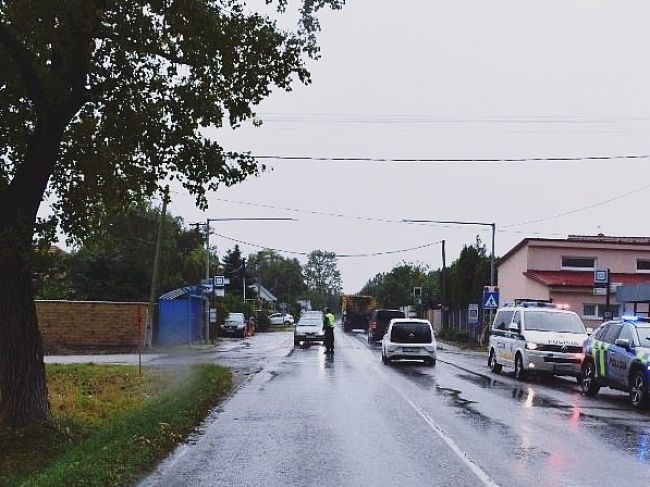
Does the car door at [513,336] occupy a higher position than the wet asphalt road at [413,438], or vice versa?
the car door at [513,336]

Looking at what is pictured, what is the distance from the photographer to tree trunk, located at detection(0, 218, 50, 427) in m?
10.9

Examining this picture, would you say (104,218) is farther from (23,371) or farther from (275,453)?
(275,453)

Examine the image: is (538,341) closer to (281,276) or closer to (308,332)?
(308,332)

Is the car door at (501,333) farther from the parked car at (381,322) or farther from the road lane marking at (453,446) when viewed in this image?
the parked car at (381,322)

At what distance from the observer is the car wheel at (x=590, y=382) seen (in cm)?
1750

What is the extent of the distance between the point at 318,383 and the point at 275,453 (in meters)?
9.18

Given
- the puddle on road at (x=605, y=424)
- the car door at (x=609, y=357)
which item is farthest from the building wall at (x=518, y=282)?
the puddle on road at (x=605, y=424)

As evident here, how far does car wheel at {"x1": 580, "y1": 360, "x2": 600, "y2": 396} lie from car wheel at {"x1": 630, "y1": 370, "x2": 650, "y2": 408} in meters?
2.00

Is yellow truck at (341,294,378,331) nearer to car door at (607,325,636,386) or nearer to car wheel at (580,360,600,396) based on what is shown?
car wheel at (580,360,600,396)

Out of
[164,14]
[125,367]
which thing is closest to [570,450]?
[164,14]

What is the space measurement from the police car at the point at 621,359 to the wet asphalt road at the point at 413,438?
393mm

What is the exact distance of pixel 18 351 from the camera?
1101 centimetres

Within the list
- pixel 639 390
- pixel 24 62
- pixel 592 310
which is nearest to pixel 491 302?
pixel 592 310

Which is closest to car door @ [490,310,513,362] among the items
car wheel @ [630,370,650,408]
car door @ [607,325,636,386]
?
car door @ [607,325,636,386]
